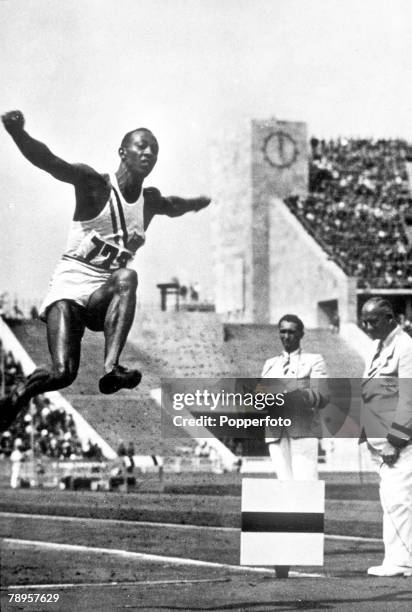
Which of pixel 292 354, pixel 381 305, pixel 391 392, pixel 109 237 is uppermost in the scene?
pixel 109 237

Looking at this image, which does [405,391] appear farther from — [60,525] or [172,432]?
[60,525]

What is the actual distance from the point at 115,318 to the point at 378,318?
222cm

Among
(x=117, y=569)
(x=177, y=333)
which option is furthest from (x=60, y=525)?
(x=177, y=333)

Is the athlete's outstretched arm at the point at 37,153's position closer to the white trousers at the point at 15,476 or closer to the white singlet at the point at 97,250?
the white singlet at the point at 97,250

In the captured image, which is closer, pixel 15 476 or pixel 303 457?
pixel 303 457

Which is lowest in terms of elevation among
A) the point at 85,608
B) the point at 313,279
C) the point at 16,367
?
the point at 85,608

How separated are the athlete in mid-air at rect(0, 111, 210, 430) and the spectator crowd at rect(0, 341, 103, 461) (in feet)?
36.4

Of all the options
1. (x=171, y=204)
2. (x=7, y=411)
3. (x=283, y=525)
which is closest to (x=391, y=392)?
(x=283, y=525)

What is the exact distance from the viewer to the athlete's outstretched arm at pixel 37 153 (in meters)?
7.70

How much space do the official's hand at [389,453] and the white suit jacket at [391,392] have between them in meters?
0.06

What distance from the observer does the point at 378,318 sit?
9477 mm

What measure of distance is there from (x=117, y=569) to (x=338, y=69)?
13.4 feet

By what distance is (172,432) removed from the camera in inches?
382

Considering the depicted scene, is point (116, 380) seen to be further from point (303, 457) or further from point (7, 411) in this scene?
point (303, 457)
